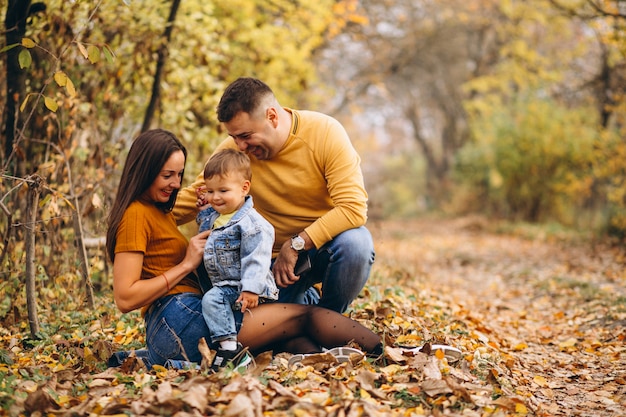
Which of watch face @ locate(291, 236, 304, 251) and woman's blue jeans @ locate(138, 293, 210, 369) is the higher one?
watch face @ locate(291, 236, 304, 251)

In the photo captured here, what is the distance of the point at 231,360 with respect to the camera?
319 centimetres

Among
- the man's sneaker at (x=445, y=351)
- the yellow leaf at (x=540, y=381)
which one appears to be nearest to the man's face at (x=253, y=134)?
the man's sneaker at (x=445, y=351)

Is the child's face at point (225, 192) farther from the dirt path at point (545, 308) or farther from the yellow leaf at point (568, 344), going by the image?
the yellow leaf at point (568, 344)

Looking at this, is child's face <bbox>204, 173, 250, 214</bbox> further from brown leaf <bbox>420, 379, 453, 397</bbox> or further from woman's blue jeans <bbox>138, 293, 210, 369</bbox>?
brown leaf <bbox>420, 379, 453, 397</bbox>

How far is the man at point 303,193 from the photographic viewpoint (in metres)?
3.62

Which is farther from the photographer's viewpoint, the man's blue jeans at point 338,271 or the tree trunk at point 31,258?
the tree trunk at point 31,258

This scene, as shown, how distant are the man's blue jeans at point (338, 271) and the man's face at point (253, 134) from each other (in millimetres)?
677

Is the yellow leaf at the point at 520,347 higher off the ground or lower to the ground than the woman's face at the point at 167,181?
lower

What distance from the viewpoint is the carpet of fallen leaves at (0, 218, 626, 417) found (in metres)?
2.70

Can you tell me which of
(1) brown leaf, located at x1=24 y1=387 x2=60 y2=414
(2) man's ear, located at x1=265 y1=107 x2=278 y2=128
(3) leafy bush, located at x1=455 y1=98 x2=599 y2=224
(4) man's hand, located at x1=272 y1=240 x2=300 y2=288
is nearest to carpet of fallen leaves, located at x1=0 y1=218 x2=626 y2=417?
(1) brown leaf, located at x1=24 y1=387 x2=60 y2=414

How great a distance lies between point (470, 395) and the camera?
2936 millimetres

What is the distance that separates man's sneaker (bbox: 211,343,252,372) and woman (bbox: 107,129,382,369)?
115 mm

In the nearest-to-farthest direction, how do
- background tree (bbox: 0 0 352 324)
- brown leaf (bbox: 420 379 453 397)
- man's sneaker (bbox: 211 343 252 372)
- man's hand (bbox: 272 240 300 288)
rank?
brown leaf (bbox: 420 379 453 397) < man's sneaker (bbox: 211 343 252 372) < man's hand (bbox: 272 240 300 288) < background tree (bbox: 0 0 352 324)

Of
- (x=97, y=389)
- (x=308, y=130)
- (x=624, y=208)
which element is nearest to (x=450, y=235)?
(x=624, y=208)
